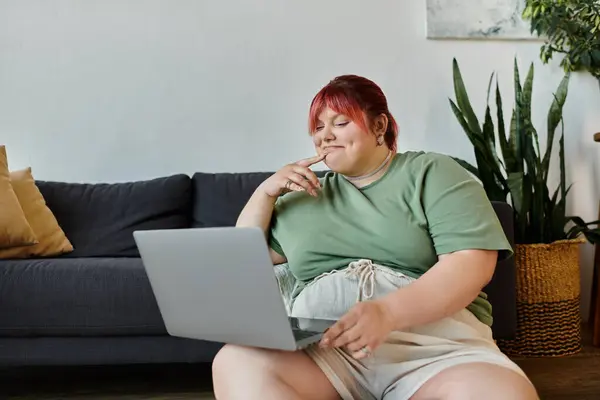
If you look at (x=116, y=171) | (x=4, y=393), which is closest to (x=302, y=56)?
(x=116, y=171)

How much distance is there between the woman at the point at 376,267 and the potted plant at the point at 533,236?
129cm

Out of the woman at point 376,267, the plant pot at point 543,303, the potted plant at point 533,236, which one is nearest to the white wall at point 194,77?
the potted plant at point 533,236

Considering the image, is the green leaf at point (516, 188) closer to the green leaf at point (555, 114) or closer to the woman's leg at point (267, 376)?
the green leaf at point (555, 114)

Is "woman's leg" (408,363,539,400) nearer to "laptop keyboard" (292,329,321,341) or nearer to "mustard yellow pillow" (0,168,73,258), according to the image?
"laptop keyboard" (292,329,321,341)

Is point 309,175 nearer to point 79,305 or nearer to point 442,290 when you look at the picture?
point 442,290

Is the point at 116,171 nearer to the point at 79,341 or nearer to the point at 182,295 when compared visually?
the point at 79,341

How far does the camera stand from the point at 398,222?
124cm

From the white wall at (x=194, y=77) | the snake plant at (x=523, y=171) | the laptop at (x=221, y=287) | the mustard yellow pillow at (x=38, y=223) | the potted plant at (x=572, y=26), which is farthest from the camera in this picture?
the white wall at (x=194, y=77)

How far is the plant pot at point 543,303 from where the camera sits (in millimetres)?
2502

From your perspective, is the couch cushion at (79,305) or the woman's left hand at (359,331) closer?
the woman's left hand at (359,331)

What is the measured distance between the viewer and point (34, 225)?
8.12 ft

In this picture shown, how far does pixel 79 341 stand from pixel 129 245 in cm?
56

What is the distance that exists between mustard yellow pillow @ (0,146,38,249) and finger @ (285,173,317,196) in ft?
4.65

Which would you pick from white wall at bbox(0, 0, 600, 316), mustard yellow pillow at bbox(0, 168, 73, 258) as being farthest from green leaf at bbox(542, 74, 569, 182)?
mustard yellow pillow at bbox(0, 168, 73, 258)
